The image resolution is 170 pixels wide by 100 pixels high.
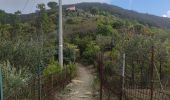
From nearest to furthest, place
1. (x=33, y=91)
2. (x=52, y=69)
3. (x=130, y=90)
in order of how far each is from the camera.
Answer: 1. (x=33, y=91)
2. (x=130, y=90)
3. (x=52, y=69)

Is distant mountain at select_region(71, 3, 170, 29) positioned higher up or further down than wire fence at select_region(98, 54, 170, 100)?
higher up

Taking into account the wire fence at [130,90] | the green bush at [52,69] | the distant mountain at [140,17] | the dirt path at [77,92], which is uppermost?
the distant mountain at [140,17]

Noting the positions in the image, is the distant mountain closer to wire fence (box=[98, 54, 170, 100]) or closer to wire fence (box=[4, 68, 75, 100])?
wire fence (box=[98, 54, 170, 100])

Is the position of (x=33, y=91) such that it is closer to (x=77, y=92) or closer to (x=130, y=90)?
(x=130, y=90)

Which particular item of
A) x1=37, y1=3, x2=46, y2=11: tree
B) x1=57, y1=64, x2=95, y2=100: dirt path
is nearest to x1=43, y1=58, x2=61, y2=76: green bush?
x1=57, y1=64, x2=95, y2=100: dirt path

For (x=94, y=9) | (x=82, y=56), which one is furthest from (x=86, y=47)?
(x=94, y=9)

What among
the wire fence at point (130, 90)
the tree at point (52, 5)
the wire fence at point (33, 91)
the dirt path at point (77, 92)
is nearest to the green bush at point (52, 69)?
the dirt path at point (77, 92)

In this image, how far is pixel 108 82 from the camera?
1658 cm

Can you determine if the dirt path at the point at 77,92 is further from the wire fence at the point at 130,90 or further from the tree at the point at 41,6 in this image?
the tree at the point at 41,6

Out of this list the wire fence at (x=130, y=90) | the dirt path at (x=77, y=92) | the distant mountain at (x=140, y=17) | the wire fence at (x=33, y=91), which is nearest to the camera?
the wire fence at (x=33, y=91)

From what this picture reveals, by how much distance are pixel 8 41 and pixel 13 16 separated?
52.2m

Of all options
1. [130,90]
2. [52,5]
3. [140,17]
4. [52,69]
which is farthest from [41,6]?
[130,90]

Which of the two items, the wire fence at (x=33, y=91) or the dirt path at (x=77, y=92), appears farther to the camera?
the dirt path at (x=77, y=92)

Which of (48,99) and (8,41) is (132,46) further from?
(48,99)
